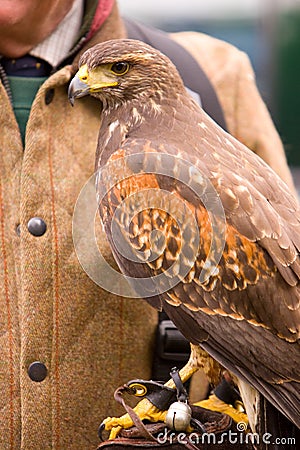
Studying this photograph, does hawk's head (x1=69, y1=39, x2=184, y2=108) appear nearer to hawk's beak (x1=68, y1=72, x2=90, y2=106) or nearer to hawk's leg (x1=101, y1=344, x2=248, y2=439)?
hawk's beak (x1=68, y1=72, x2=90, y2=106)

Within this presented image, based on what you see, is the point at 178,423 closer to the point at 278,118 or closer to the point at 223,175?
the point at 223,175

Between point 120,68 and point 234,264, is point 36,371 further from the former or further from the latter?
point 120,68

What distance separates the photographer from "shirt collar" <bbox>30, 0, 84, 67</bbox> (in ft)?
10.3

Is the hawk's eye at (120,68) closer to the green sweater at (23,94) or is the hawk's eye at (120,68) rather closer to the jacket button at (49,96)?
the jacket button at (49,96)

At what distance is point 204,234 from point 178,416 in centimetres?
45

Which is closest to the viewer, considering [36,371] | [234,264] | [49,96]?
[234,264]

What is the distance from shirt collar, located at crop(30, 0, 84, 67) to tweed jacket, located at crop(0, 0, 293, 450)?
0.15m

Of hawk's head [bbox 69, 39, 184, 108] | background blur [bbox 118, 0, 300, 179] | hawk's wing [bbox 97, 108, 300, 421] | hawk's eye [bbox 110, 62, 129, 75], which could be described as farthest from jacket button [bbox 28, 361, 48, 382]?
background blur [bbox 118, 0, 300, 179]

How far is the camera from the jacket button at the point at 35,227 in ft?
9.66

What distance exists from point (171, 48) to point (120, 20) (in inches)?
7.4

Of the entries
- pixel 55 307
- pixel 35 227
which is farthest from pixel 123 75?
pixel 55 307

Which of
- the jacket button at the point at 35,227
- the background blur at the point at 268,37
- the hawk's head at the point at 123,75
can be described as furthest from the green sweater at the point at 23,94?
the background blur at the point at 268,37

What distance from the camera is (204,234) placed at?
Answer: 8.06 ft

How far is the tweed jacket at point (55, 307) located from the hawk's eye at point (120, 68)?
48 cm
